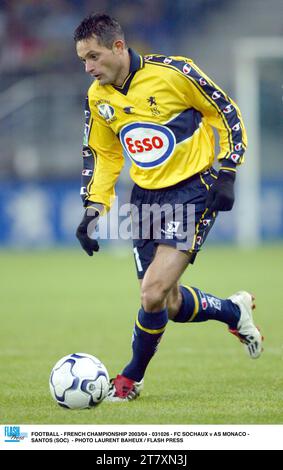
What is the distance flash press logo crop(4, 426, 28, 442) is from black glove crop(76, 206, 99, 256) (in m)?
1.48

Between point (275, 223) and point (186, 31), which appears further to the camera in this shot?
point (186, 31)

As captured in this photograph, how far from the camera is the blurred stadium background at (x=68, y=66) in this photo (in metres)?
18.1

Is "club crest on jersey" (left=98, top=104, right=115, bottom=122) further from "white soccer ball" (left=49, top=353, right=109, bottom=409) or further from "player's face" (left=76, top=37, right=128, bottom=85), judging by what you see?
"white soccer ball" (left=49, top=353, right=109, bottom=409)

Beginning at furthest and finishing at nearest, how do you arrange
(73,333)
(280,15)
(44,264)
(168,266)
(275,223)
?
(280,15)
(275,223)
(44,264)
(73,333)
(168,266)

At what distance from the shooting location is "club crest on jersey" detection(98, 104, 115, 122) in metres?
5.34

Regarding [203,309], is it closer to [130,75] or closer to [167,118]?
[167,118]

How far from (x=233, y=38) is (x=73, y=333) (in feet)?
43.8

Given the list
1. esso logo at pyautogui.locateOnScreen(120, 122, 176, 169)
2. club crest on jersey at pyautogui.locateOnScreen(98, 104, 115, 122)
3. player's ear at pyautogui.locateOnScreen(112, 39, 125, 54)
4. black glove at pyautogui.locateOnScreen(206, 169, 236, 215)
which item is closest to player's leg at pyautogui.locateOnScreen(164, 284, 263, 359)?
black glove at pyautogui.locateOnScreen(206, 169, 236, 215)

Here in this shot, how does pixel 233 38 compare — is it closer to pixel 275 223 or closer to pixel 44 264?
pixel 275 223

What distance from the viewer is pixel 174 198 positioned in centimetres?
529

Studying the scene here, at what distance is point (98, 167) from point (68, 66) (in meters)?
14.7

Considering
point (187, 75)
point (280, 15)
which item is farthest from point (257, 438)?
point (280, 15)

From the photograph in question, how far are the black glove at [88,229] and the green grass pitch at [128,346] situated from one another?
0.84 meters

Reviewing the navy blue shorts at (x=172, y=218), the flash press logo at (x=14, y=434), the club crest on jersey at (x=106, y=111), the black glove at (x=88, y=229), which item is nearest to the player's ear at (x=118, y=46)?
the club crest on jersey at (x=106, y=111)
